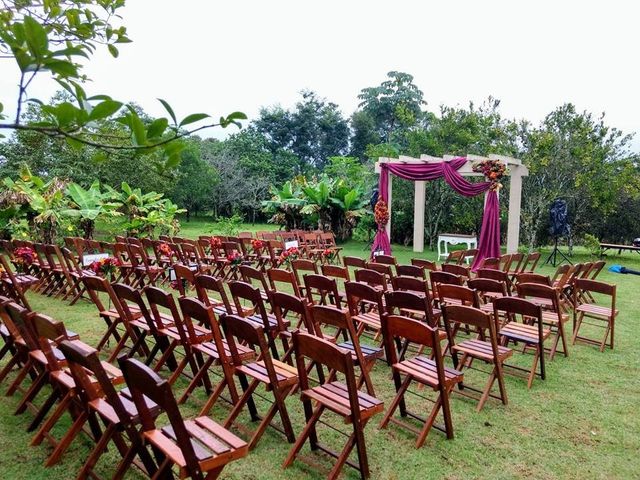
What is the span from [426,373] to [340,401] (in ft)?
2.73

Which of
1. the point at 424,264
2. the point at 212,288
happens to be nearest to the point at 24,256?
the point at 212,288

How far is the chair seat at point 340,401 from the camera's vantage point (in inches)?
110

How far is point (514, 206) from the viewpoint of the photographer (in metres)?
13.9

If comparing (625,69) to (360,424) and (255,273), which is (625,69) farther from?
(360,424)

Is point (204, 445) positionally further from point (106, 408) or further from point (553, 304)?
point (553, 304)

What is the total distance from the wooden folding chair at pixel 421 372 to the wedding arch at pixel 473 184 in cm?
972

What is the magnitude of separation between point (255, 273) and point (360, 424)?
344 centimetres

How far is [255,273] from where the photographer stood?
5953mm

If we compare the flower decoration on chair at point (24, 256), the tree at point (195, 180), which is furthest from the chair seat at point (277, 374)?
the tree at point (195, 180)

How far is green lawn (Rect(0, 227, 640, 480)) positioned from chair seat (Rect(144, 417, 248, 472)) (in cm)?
63

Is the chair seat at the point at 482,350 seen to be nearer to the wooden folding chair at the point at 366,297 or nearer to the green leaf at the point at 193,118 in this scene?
the wooden folding chair at the point at 366,297

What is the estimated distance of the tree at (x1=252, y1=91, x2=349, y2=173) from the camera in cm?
4075

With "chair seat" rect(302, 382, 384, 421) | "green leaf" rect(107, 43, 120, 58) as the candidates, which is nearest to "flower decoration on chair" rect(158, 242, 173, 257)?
"chair seat" rect(302, 382, 384, 421)

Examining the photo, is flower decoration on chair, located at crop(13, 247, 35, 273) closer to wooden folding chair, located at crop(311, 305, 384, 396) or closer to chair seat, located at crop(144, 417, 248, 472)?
wooden folding chair, located at crop(311, 305, 384, 396)
